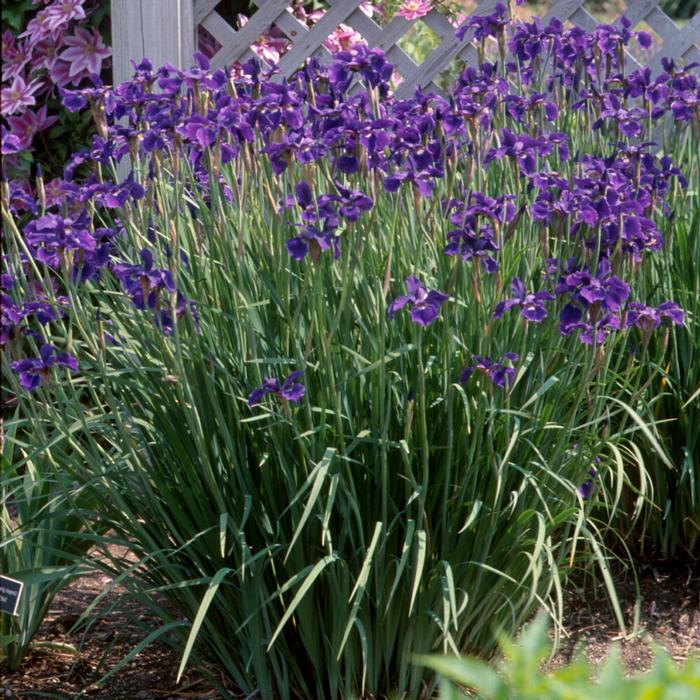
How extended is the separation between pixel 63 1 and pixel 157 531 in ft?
8.20

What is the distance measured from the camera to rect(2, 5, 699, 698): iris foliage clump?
2035 mm

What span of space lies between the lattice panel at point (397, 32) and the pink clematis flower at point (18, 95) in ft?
2.21

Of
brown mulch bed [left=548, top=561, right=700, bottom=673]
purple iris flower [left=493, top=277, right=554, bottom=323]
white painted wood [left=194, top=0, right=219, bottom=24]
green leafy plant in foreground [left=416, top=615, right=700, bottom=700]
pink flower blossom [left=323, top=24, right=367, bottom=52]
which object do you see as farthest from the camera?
pink flower blossom [left=323, top=24, right=367, bottom=52]

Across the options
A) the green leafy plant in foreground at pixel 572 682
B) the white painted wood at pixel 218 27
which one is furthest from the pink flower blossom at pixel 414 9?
the green leafy plant in foreground at pixel 572 682

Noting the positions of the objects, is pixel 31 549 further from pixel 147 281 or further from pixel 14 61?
pixel 14 61

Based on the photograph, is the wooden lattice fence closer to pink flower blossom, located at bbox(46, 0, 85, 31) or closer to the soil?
pink flower blossom, located at bbox(46, 0, 85, 31)

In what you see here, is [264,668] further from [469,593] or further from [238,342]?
[238,342]

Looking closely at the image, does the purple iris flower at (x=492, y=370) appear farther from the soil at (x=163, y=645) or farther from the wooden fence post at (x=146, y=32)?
the wooden fence post at (x=146, y=32)

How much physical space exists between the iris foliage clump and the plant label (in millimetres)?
200

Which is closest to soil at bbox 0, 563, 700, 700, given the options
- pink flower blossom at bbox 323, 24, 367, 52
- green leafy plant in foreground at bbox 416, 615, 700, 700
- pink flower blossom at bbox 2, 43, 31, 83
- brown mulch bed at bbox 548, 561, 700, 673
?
brown mulch bed at bbox 548, 561, 700, 673

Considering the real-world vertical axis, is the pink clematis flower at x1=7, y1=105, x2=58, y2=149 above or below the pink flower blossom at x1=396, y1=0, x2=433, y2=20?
below

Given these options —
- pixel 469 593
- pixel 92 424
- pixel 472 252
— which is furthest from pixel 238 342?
pixel 469 593

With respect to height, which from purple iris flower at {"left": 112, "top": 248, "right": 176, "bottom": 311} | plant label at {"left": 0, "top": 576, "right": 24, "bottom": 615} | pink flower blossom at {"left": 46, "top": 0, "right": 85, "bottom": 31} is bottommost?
plant label at {"left": 0, "top": 576, "right": 24, "bottom": 615}

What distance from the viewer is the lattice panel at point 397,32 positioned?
3736 millimetres
